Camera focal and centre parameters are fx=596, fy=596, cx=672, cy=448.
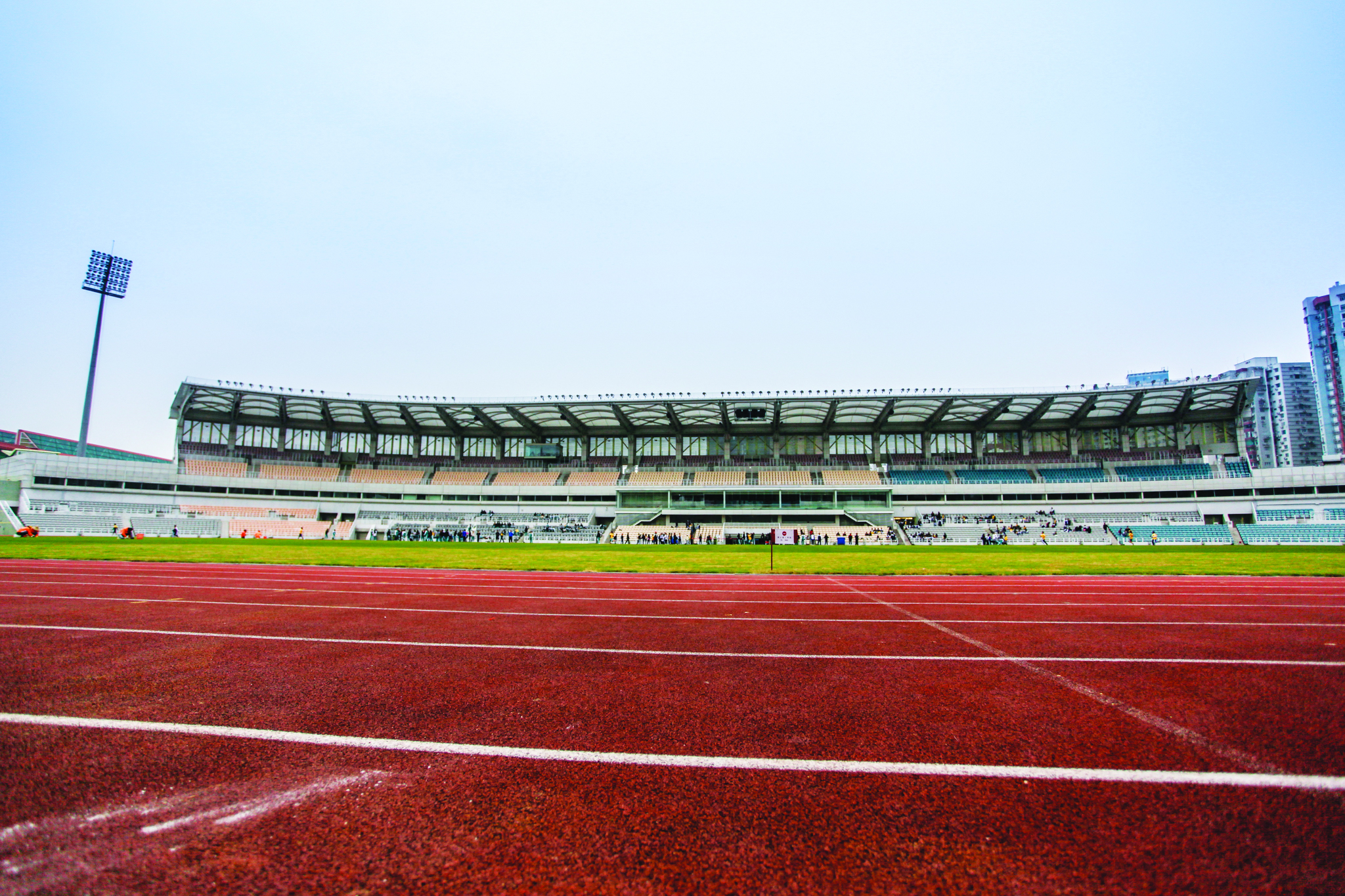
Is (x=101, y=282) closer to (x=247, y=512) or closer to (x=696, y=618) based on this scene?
(x=247, y=512)

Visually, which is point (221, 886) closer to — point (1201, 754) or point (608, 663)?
point (608, 663)

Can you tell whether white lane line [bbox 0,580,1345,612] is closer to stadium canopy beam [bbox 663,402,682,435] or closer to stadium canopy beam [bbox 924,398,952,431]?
stadium canopy beam [bbox 663,402,682,435]

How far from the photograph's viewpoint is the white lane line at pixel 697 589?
42.2ft

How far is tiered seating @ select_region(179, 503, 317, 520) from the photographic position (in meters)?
53.5

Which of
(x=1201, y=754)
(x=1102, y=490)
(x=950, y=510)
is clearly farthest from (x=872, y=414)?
(x=1201, y=754)

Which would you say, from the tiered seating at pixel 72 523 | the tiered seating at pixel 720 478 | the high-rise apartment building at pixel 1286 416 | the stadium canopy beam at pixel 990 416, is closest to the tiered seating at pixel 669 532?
the tiered seating at pixel 720 478

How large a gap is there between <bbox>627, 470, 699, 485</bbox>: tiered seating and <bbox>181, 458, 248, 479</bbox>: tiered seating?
1497 inches

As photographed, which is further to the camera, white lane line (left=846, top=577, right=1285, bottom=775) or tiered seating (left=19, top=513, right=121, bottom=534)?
tiered seating (left=19, top=513, right=121, bottom=534)

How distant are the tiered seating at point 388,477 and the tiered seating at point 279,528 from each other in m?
7.14

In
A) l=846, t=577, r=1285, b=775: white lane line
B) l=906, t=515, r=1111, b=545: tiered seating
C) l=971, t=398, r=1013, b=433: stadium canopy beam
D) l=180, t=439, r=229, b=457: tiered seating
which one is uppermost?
l=971, t=398, r=1013, b=433: stadium canopy beam

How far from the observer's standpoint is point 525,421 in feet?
207

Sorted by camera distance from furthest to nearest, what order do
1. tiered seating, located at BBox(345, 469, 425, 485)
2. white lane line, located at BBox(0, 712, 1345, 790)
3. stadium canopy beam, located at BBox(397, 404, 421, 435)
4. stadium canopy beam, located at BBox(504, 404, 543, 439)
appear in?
1. tiered seating, located at BBox(345, 469, 425, 485)
2. stadium canopy beam, located at BBox(397, 404, 421, 435)
3. stadium canopy beam, located at BBox(504, 404, 543, 439)
4. white lane line, located at BBox(0, 712, 1345, 790)

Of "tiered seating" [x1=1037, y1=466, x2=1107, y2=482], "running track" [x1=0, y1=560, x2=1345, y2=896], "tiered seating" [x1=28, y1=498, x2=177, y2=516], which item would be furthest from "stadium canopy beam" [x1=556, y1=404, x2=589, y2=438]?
"running track" [x1=0, y1=560, x2=1345, y2=896]

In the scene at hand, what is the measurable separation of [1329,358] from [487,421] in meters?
149
